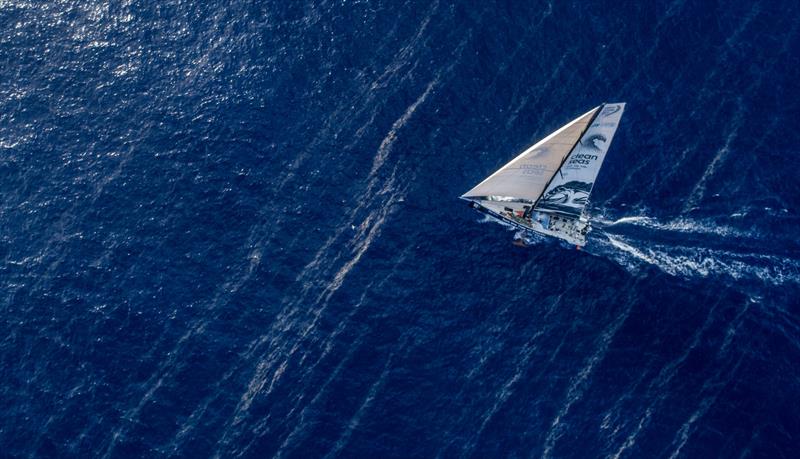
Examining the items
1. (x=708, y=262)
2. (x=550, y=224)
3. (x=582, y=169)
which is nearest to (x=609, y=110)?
(x=582, y=169)

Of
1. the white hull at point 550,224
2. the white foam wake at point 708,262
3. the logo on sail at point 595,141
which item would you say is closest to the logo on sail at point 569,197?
the white hull at point 550,224

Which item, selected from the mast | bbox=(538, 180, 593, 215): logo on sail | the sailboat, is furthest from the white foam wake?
the mast

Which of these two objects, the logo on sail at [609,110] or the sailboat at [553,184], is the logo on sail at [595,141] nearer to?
the sailboat at [553,184]

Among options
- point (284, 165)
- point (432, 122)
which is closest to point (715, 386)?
point (432, 122)

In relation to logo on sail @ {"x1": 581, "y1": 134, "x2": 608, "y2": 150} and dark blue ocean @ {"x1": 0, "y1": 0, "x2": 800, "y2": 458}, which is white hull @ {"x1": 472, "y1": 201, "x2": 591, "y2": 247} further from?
logo on sail @ {"x1": 581, "y1": 134, "x2": 608, "y2": 150}

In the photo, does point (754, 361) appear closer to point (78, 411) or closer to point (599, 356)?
point (599, 356)
